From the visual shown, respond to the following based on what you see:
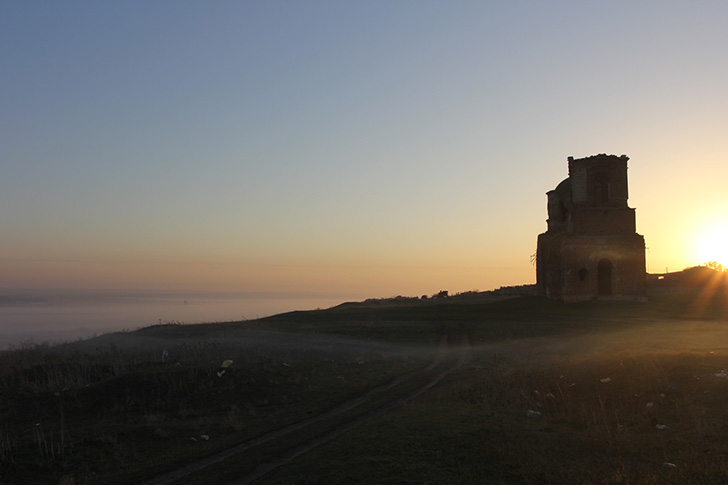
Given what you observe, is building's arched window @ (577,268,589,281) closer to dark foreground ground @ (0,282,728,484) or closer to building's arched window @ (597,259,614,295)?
building's arched window @ (597,259,614,295)

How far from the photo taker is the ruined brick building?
134 feet

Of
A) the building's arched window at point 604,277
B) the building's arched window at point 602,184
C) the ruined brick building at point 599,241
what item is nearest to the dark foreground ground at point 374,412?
the ruined brick building at point 599,241

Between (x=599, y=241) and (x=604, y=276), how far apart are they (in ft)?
10.2

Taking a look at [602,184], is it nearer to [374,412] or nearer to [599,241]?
[599,241]

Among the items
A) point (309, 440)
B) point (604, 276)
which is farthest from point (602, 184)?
point (309, 440)

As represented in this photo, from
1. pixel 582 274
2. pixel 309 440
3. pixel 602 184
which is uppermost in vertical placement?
pixel 602 184

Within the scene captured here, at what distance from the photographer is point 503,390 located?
14219 millimetres

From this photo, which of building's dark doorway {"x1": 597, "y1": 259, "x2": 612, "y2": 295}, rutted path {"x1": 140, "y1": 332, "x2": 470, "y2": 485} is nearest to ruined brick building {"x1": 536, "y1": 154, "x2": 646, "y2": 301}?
building's dark doorway {"x1": 597, "y1": 259, "x2": 612, "y2": 295}

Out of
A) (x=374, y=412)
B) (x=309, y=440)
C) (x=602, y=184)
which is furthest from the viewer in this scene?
(x=602, y=184)

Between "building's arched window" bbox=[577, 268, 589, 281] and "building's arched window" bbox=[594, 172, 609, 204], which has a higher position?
"building's arched window" bbox=[594, 172, 609, 204]

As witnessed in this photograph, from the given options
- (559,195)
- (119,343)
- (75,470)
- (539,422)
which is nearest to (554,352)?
(539,422)

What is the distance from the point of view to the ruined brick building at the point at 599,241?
134 feet

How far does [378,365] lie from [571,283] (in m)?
23.8

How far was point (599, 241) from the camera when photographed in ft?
135
